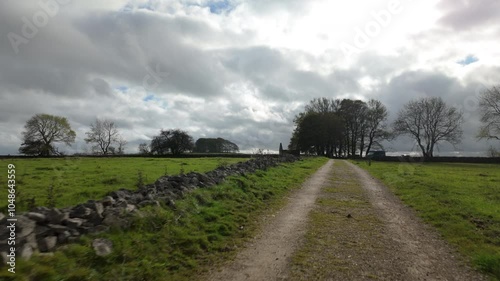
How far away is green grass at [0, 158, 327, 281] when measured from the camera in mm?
5148

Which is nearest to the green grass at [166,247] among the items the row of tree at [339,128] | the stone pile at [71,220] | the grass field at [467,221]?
the stone pile at [71,220]

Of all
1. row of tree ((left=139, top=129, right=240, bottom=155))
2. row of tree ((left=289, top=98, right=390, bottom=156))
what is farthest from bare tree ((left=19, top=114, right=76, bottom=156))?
row of tree ((left=289, top=98, right=390, bottom=156))

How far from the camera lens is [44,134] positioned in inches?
2731

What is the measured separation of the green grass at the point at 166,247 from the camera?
5148 millimetres

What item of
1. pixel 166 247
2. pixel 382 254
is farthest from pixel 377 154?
pixel 166 247

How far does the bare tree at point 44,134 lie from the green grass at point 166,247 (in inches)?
2645

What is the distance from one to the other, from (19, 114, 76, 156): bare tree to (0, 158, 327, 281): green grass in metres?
67.2

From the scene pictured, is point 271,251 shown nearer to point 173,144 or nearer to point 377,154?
point 377,154

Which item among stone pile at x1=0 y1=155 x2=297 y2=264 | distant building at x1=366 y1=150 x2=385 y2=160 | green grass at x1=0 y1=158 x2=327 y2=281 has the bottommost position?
green grass at x1=0 y1=158 x2=327 y2=281

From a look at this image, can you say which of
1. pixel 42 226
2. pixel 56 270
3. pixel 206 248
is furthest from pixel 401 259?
pixel 42 226

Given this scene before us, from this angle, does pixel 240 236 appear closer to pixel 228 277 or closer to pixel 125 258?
pixel 228 277

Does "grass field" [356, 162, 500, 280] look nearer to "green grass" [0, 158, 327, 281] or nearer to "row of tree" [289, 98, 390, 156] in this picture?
"green grass" [0, 158, 327, 281]

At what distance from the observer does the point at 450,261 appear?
652 centimetres

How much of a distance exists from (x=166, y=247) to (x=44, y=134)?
77247 millimetres
